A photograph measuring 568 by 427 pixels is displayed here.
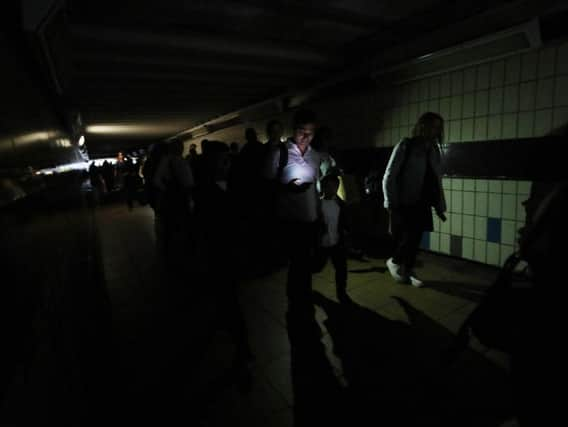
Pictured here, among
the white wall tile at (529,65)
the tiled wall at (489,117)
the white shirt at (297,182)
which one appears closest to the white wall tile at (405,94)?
the tiled wall at (489,117)

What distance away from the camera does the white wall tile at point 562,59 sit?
3.29 metres

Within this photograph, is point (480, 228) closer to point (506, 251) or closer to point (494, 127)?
point (506, 251)

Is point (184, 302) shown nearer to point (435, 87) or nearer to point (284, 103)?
point (435, 87)

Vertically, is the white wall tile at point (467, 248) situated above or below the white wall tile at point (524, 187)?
below

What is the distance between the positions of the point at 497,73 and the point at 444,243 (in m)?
2.35

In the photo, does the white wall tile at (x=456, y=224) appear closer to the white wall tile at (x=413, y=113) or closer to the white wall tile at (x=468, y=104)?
the white wall tile at (x=468, y=104)

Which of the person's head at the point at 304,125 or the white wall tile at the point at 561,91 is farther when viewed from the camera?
the white wall tile at the point at 561,91

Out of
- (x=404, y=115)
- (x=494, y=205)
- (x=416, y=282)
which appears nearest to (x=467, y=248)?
(x=494, y=205)

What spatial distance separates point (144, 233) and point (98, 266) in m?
2.15

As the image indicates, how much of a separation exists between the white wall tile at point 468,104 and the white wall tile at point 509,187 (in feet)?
3.32

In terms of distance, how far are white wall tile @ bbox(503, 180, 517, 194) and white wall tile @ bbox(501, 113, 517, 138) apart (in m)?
0.55

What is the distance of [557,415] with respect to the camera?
1.15 metres

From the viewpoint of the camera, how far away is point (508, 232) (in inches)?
156

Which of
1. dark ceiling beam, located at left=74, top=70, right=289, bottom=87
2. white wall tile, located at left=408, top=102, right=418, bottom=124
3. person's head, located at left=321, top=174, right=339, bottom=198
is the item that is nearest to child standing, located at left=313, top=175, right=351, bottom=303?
person's head, located at left=321, top=174, right=339, bottom=198
